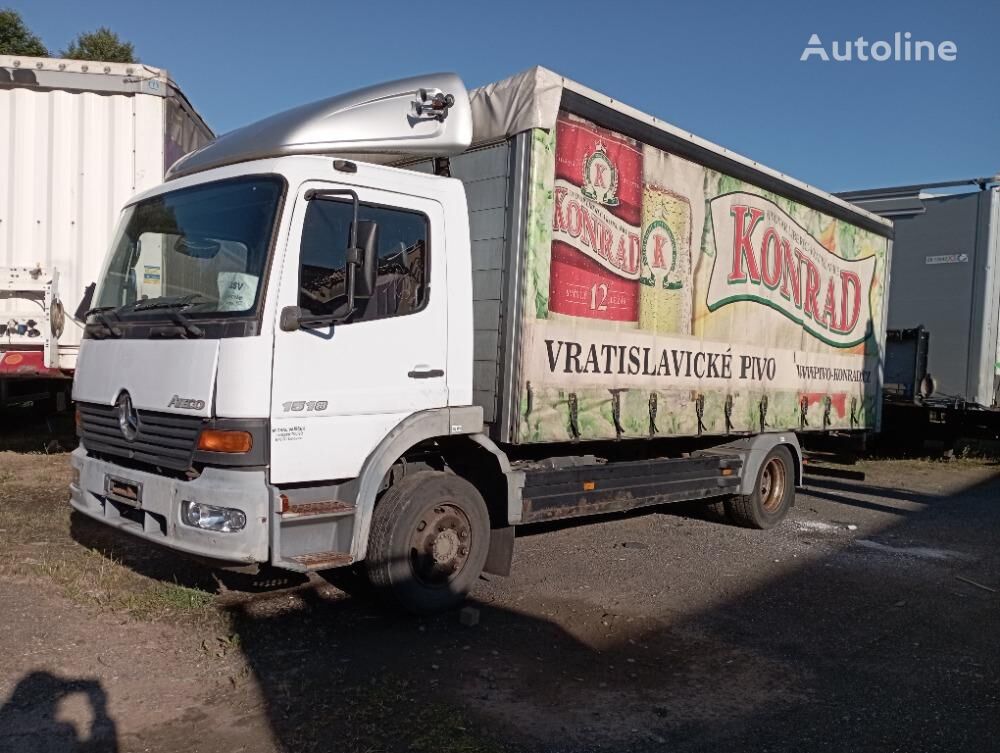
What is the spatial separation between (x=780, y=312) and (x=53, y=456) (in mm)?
8368

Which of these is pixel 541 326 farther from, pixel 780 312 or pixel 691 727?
pixel 780 312

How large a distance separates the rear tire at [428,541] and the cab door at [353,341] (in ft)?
1.26

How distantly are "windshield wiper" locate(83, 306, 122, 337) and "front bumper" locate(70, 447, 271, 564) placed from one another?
799 mm

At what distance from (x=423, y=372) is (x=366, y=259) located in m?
0.85

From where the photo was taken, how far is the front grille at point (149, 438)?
4285mm

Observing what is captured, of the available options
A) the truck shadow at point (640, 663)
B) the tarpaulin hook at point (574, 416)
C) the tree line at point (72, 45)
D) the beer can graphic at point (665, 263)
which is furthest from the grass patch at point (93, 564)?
the tree line at point (72, 45)

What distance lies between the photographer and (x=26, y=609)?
4887mm

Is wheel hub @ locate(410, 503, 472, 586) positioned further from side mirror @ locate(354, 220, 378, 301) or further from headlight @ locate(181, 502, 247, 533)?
side mirror @ locate(354, 220, 378, 301)

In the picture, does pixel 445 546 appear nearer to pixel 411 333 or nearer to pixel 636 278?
pixel 411 333

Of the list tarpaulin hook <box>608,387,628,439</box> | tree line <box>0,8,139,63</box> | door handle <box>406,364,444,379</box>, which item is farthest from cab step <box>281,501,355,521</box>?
tree line <box>0,8,139,63</box>

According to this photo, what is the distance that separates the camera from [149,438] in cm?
450

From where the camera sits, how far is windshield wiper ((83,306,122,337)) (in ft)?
15.9

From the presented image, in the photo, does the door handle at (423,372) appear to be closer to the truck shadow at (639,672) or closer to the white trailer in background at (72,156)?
the truck shadow at (639,672)

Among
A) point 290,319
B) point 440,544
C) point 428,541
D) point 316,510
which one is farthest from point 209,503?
point 440,544
